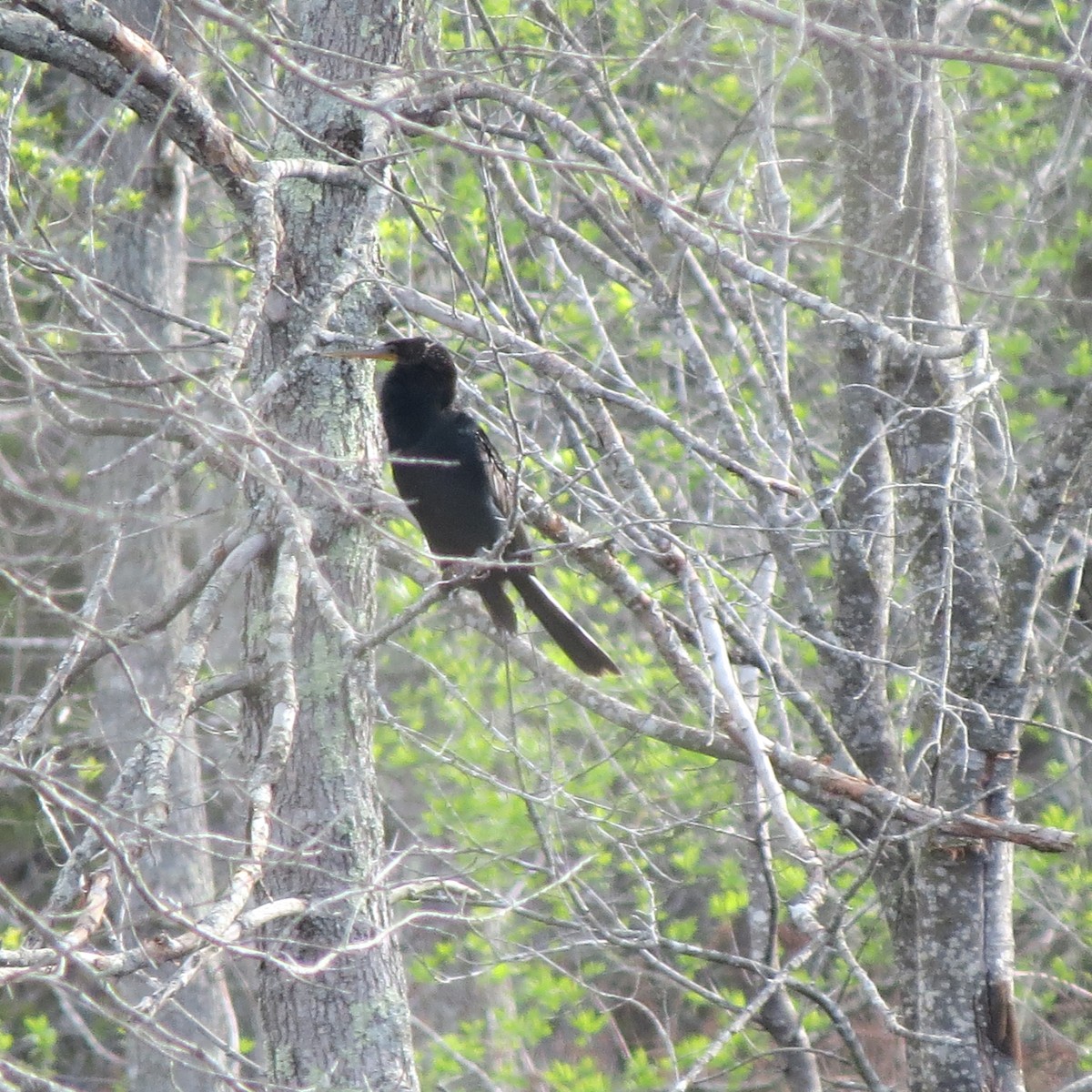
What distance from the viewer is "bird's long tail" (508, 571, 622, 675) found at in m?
4.49

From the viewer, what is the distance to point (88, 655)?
11.0ft

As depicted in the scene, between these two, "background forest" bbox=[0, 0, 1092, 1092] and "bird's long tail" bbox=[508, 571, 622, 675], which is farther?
"bird's long tail" bbox=[508, 571, 622, 675]

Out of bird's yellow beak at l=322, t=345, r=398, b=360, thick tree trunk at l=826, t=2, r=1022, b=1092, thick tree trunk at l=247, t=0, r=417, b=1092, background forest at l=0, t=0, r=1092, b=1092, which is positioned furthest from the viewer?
thick tree trunk at l=826, t=2, r=1022, b=1092

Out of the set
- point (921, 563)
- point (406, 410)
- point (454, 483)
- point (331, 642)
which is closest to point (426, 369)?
point (406, 410)

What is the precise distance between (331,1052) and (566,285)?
2.72 m

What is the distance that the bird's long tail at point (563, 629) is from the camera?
14.7 feet

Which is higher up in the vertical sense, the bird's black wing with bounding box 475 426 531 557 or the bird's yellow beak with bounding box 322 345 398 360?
the bird's yellow beak with bounding box 322 345 398 360

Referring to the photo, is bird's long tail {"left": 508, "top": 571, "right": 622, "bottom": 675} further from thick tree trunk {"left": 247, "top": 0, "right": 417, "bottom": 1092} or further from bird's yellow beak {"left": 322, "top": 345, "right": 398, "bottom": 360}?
bird's yellow beak {"left": 322, "top": 345, "right": 398, "bottom": 360}

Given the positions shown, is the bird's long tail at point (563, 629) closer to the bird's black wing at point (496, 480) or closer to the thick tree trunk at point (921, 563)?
the bird's black wing at point (496, 480)

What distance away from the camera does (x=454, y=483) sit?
479 cm

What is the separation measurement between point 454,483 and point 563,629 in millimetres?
657

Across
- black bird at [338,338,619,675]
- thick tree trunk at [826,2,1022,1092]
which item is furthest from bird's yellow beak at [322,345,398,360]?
thick tree trunk at [826,2,1022,1092]

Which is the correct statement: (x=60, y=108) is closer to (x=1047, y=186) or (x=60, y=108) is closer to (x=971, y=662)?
(x=1047, y=186)

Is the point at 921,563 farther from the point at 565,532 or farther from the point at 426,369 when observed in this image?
the point at 426,369
